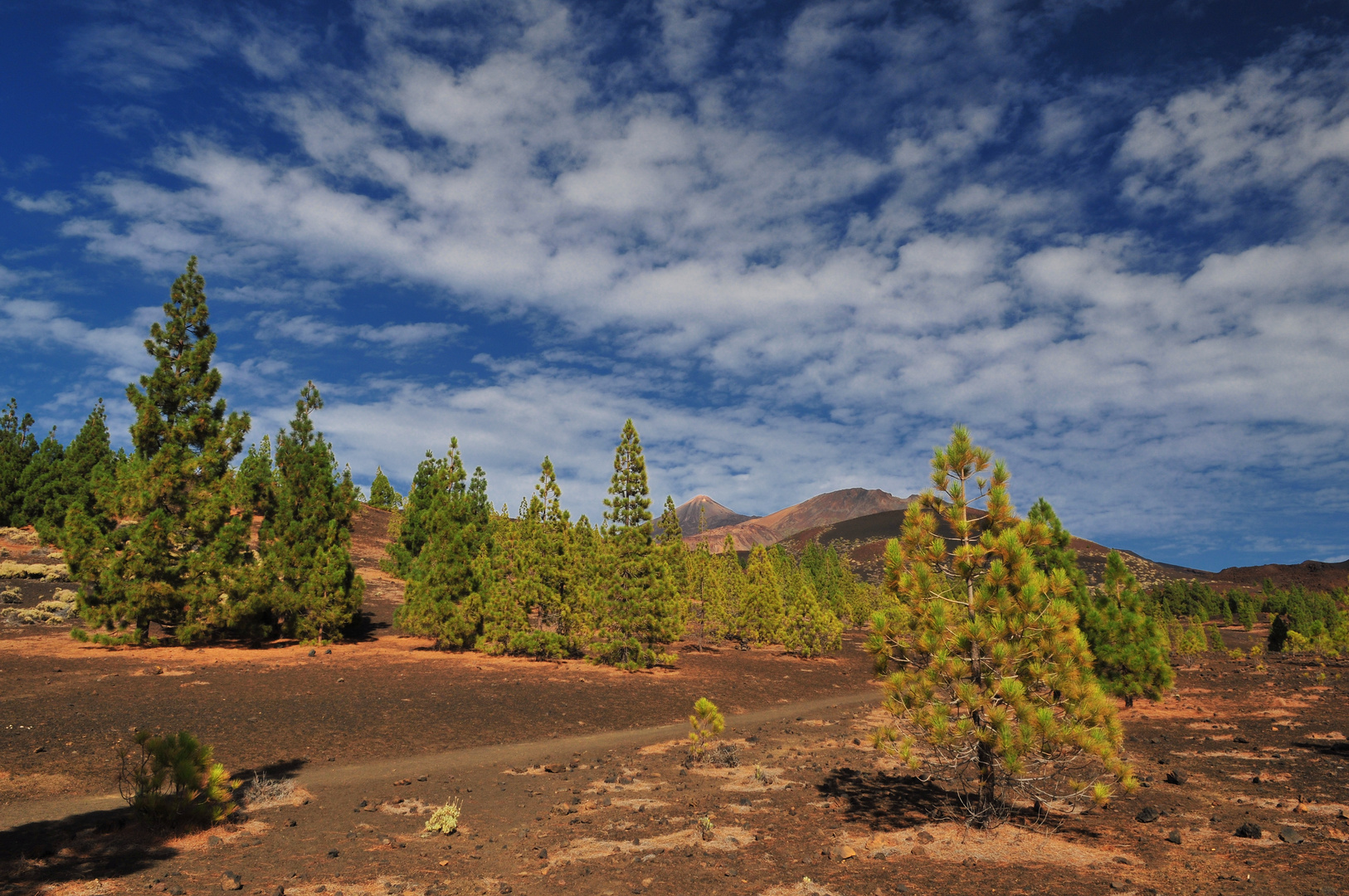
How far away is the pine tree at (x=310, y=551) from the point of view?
1053 inches

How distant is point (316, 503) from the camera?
2794 cm

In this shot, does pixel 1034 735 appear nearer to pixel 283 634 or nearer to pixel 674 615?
pixel 674 615

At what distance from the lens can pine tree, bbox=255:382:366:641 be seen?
2675 centimetres

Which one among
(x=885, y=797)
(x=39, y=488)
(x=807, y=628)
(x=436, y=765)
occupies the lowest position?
(x=436, y=765)

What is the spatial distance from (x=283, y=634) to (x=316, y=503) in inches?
234

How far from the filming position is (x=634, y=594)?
1144 inches

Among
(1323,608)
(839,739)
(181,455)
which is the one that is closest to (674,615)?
(839,739)

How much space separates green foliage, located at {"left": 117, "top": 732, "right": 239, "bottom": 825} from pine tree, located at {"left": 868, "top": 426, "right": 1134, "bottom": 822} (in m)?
9.61

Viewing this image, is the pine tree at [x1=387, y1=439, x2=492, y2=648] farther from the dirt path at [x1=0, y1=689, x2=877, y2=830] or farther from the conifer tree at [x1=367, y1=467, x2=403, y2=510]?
the conifer tree at [x1=367, y1=467, x2=403, y2=510]

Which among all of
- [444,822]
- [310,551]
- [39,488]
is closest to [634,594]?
[310,551]

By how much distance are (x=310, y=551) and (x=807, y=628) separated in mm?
26996

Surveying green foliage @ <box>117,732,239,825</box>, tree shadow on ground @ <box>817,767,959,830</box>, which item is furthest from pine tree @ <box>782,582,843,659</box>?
green foliage @ <box>117,732,239,825</box>

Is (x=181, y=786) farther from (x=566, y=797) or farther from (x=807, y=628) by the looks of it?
(x=807, y=628)

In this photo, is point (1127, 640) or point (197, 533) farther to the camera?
point (197, 533)
